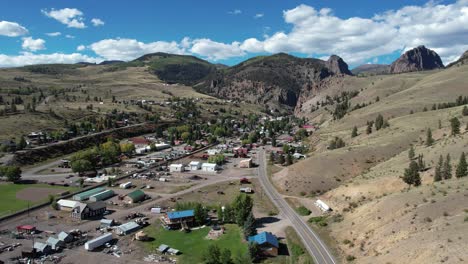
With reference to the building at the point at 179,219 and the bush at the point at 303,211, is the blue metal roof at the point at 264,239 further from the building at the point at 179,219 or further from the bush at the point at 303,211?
the bush at the point at 303,211

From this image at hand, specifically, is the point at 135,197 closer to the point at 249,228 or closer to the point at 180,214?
the point at 180,214

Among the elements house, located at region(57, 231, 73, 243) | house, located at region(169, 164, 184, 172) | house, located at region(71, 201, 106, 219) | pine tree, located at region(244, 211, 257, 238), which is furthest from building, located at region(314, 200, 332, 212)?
house, located at region(169, 164, 184, 172)

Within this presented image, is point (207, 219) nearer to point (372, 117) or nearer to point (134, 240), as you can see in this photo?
point (134, 240)

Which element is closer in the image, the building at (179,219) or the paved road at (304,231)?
the paved road at (304,231)

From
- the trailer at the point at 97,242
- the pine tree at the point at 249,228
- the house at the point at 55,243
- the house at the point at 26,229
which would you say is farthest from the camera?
the house at the point at 26,229

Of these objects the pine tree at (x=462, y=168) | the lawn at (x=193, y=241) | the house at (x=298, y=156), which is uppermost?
the pine tree at (x=462, y=168)

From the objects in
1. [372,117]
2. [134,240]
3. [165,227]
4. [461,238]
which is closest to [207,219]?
[165,227]

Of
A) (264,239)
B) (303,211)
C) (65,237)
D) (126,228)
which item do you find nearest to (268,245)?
(264,239)

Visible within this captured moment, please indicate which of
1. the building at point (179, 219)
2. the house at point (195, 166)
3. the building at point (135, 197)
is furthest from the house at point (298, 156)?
the building at point (179, 219)
